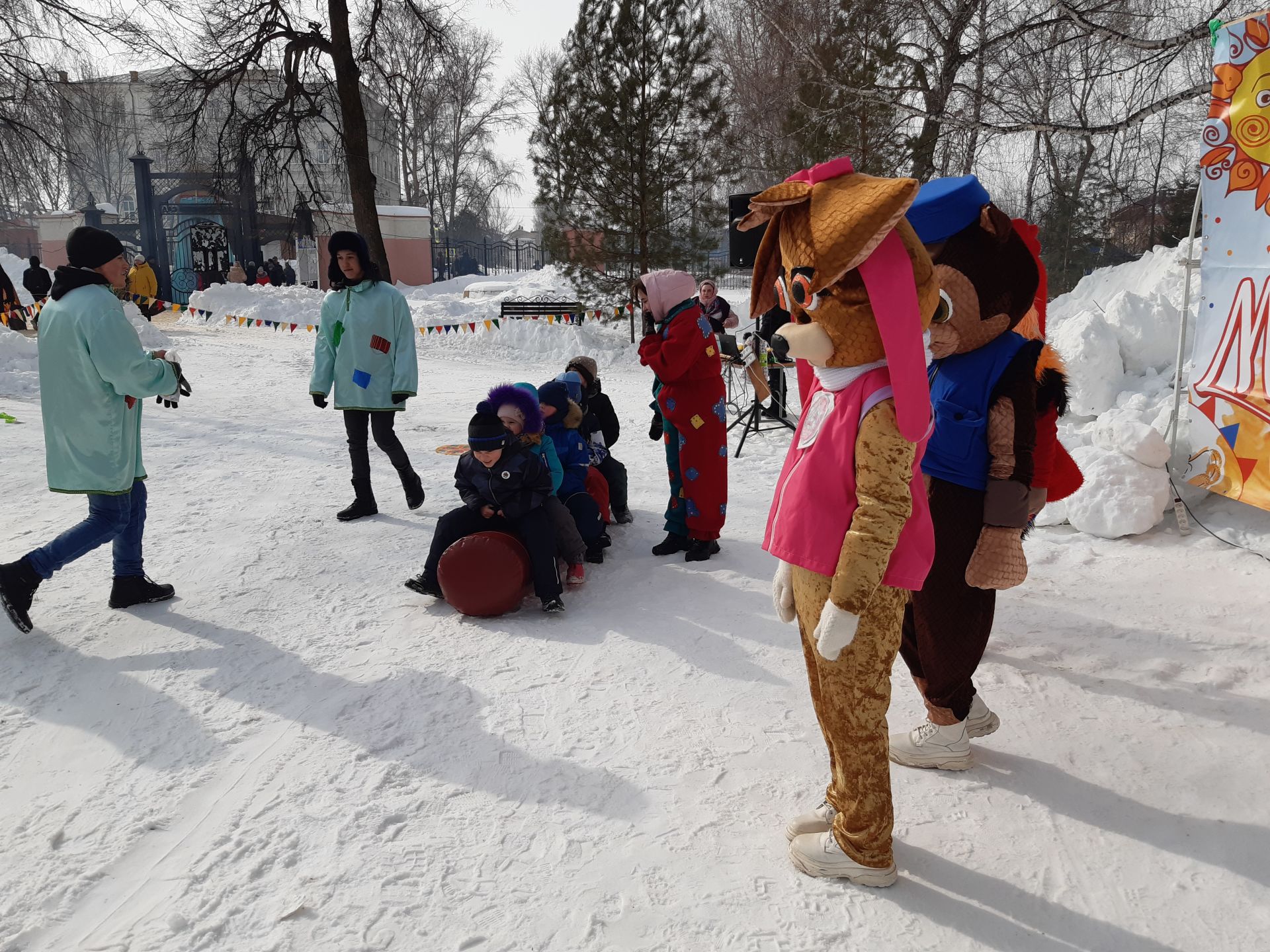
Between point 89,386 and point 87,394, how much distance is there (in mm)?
39

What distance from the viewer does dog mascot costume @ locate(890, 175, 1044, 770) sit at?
8.70 ft

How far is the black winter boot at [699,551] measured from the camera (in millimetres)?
5043

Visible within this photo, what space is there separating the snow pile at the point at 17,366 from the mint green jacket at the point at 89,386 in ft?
23.6

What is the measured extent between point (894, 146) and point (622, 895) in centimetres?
1361

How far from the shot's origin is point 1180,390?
5297 mm

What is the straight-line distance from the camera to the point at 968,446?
2775 mm

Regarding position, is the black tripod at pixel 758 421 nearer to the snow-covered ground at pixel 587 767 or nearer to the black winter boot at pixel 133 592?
the snow-covered ground at pixel 587 767

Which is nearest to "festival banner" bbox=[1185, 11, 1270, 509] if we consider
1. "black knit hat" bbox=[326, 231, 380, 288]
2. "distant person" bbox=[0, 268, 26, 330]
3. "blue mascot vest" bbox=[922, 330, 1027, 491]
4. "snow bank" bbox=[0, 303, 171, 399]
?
"blue mascot vest" bbox=[922, 330, 1027, 491]

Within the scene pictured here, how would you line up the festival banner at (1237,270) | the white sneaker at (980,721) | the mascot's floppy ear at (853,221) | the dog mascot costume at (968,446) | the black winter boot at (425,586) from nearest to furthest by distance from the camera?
the mascot's floppy ear at (853,221) < the dog mascot costume at (968,446) < the white sneaker at (980,721) < the black winter boot at (425,586) < the festival banner at (1237,270)

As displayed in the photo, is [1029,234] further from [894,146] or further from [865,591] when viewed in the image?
[894,146]

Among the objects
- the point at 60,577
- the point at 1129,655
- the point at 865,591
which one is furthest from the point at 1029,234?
the point at 60,577

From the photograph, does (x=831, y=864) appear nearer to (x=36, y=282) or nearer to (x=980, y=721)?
(x=980, y=721)

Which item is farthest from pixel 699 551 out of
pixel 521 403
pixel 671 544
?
pixel 521 403

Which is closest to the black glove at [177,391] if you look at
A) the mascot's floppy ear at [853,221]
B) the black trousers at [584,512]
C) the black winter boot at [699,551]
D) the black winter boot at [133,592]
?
the black winter boot at [133,592]
